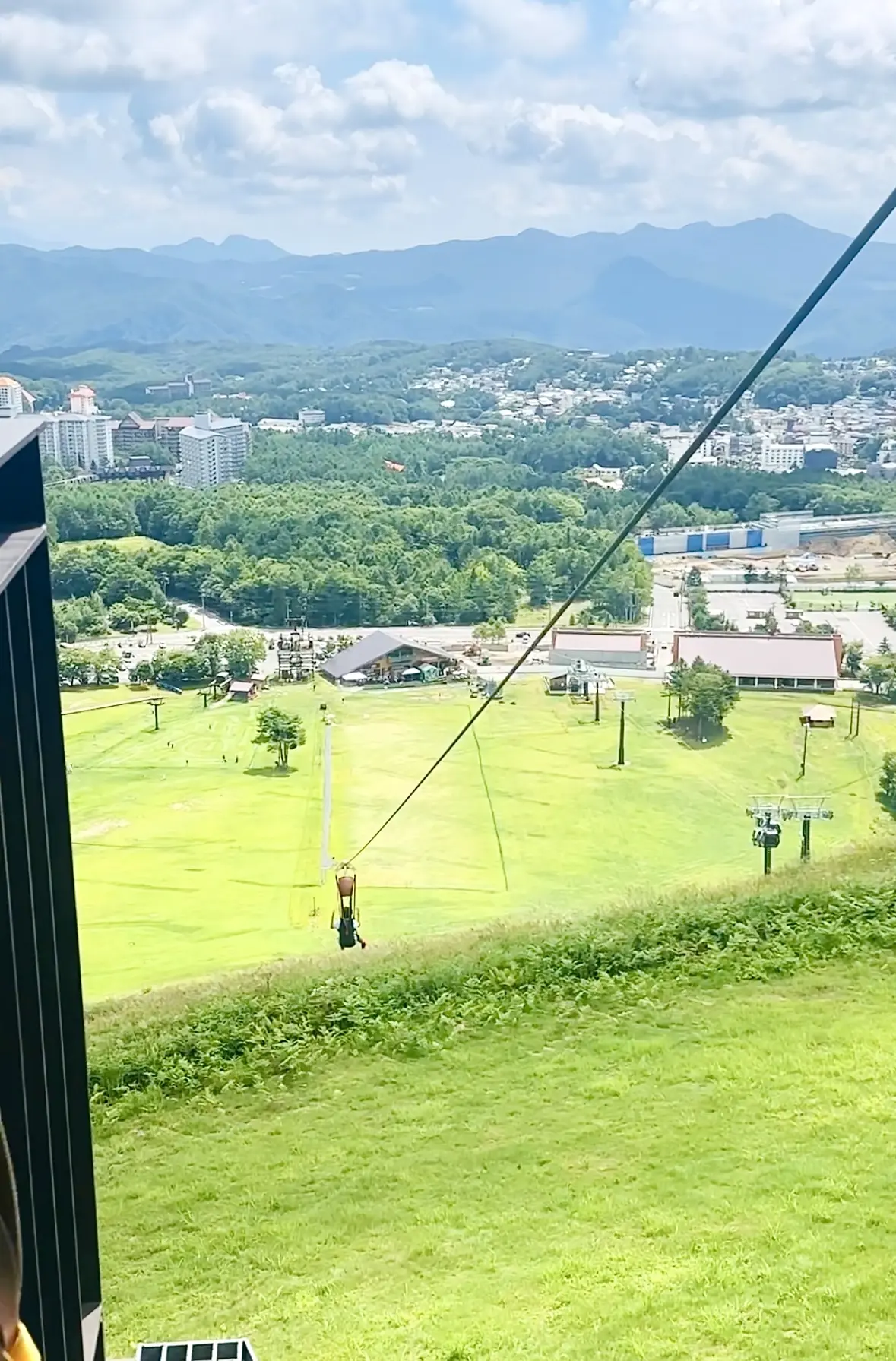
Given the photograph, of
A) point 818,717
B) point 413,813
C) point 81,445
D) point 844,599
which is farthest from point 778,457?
point 81,445

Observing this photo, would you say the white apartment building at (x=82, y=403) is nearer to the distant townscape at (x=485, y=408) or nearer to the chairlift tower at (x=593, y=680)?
the distant townscape at (x=485, y=408)

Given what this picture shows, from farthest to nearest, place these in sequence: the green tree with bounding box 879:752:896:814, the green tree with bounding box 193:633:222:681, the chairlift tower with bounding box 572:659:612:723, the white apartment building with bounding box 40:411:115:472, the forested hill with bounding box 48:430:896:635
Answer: the white apartment building with bounding box 40:411:115:472, the forested hill with bounding box 48:430:896:635, the green tree with bounding box 193:633:222:681, the chairlift tower with bounding box 572:659:612:723, the green tree with bounding box 879:752:896:814

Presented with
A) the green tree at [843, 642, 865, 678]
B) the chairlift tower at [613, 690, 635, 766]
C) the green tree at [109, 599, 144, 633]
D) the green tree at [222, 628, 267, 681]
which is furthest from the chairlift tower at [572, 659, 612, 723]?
the green tree at [109, 599, 144, 633]

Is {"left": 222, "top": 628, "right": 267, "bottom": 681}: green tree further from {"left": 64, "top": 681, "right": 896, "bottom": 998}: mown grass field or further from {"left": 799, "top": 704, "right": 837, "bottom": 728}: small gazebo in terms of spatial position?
{"left": 799, "top": 704, "right": 837, "bottom": 728}: small gazebo

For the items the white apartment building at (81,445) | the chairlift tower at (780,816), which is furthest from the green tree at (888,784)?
the white apartment building at (81,445)

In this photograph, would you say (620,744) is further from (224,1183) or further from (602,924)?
(224,1183)
